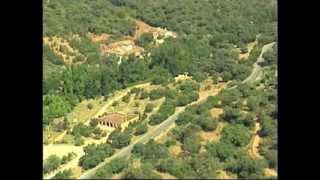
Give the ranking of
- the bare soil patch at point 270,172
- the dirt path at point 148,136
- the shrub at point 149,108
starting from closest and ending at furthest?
the bare soil patch at point 270,172
the dirt path at point 148,136
the shrub at point 149,108

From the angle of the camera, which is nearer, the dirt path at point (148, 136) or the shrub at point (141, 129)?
the dirt path at point (148, 136)

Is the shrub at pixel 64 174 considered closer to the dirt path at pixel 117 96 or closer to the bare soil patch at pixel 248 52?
the dirt path at pixel 117 96

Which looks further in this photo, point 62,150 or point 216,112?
point 216,112

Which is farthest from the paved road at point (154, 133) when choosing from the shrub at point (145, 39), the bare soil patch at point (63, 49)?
the bare soil patch at point (63, 49)

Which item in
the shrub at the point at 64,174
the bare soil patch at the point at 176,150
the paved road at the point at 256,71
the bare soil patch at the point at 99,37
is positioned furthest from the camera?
the bare soil patch at the point at 99,37

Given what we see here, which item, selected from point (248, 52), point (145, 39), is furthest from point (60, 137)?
point (145, 39)

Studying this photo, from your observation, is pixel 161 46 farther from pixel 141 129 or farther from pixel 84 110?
pixel 141 129

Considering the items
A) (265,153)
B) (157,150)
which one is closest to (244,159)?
(265,153)

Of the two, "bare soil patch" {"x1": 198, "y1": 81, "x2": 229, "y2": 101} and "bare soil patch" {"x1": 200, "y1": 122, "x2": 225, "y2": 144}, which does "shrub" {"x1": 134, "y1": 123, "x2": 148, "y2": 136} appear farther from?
"bare soil patch" {"x1": 198, "y1": 81, "x2": 229, "y2": 101}

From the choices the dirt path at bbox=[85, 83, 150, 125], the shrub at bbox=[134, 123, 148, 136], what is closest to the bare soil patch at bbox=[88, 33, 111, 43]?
the dirt path at bbox=[85, 83, 150, 125]
